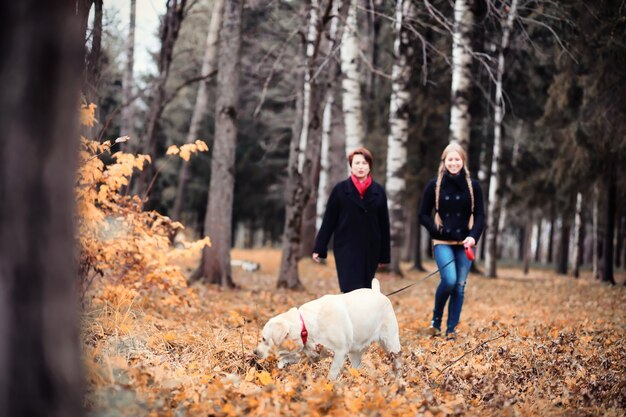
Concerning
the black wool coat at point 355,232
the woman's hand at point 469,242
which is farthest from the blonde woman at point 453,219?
the black wool coat at point 355,232

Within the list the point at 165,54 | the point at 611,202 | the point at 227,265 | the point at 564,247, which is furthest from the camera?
the point at 564,247

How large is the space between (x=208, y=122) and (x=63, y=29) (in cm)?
3253

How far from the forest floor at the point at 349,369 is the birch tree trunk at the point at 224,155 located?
3088 mm

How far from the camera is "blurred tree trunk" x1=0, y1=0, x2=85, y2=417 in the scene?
8.05 ft

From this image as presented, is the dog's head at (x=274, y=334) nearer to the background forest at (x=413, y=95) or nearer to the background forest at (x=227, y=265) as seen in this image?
the background forest at (x=227, y=265)

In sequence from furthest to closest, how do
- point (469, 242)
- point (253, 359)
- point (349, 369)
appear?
point (469, 242)
point (253, 359)
point (349, 369)

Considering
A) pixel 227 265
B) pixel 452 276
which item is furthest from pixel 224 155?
pixel 452 276

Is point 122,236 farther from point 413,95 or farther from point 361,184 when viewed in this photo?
point 413,95

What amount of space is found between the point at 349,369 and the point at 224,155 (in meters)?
8.39

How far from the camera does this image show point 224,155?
1264cm

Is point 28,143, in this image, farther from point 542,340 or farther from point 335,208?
point 542,340

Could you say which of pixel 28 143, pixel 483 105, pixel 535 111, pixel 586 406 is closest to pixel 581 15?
pixel 483 105

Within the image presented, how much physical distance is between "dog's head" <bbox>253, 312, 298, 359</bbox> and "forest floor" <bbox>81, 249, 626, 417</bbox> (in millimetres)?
158

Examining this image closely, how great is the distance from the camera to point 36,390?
2541mm
